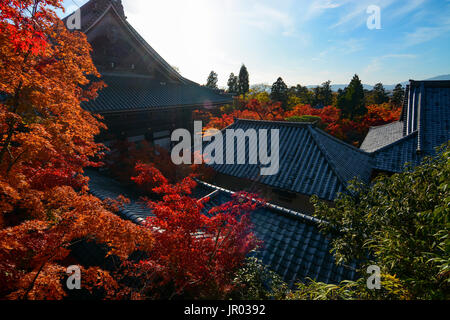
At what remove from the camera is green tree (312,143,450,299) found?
2.37 m

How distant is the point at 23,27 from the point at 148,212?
5.93m

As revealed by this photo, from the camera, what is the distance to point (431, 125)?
541 inches

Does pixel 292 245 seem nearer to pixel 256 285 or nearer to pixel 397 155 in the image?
pixel 256 285

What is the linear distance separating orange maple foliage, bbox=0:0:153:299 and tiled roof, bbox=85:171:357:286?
2.40m

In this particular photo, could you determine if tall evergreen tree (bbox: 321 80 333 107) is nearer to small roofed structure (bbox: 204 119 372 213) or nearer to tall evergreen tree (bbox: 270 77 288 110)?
tall evergreen tree (bbox: 270 77 288 110)

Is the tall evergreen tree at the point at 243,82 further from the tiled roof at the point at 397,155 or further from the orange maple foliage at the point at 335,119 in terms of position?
the tiled roof at the point at 397,155

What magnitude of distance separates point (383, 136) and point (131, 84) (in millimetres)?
21160

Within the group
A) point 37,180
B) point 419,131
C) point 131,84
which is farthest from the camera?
point 131,84

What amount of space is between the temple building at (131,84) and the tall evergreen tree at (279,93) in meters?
34.3

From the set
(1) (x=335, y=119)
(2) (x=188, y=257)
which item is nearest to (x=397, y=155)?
(2) (x=188, y=257)

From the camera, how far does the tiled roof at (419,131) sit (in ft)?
41.3

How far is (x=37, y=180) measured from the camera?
4.83 meters
